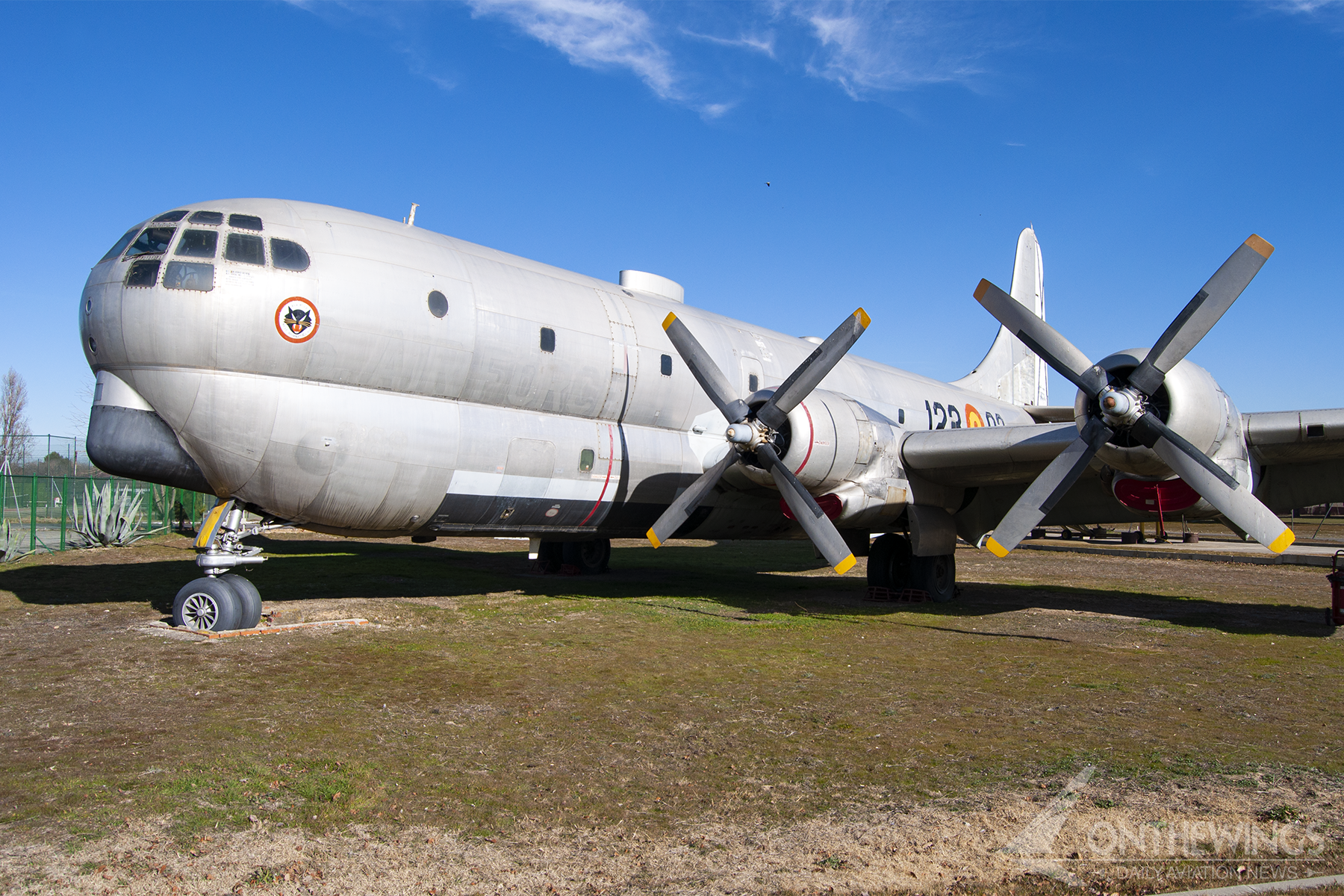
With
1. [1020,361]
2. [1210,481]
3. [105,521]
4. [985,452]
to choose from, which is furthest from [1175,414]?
[105,521]

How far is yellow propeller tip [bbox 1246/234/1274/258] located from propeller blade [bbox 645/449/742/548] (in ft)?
21.5

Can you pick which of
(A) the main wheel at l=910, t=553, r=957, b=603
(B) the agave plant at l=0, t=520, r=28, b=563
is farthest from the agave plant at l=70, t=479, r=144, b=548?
Result: (A) the main wheel at l=910, t=553, r=957, b=603

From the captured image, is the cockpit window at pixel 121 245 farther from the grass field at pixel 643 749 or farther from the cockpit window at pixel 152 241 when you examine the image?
the grass field at pixel 643 749

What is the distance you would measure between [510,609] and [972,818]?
8.76m

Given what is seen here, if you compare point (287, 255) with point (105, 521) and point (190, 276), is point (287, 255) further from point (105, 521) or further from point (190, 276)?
point (105, 521)

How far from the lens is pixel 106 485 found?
73.2ft

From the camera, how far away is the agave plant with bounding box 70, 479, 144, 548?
19875mm

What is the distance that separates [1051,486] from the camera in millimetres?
10133

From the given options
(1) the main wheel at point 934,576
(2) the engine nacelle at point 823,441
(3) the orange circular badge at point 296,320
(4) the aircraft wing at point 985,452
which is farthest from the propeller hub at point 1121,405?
(3) the orange circular badge at point 296,320

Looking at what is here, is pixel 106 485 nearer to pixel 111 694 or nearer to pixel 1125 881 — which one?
pixel 111 694

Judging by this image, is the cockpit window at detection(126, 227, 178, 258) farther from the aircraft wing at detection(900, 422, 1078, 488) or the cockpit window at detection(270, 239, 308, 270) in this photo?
the aircraft wing at detection(900, 422, 1078, 488)

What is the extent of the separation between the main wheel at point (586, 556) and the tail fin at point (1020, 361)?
1071 centimetres

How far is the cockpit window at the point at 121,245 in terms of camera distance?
929 centimetres

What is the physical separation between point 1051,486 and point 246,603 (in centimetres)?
939
